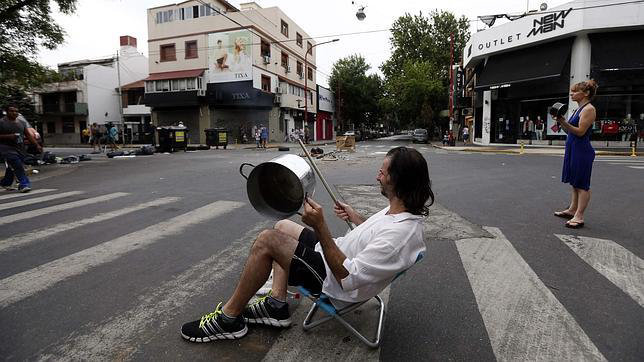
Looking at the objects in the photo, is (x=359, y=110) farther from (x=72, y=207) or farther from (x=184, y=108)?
(x=72, y=207)

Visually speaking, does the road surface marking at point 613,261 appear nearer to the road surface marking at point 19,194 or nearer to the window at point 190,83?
the road surface marking at point 19,194

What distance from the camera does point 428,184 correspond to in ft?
7.00

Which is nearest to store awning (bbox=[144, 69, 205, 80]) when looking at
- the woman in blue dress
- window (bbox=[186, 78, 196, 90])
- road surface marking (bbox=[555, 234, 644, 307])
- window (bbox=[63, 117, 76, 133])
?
window (bbox=[186, 78, 196, 90])

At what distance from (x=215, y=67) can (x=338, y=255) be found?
3526 centimetres

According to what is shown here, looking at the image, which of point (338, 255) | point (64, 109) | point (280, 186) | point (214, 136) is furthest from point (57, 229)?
point (64, 109)

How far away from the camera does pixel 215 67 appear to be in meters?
34.5

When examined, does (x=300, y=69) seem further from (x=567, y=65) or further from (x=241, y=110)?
(x=567, y=65)

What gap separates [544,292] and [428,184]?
5.39ft

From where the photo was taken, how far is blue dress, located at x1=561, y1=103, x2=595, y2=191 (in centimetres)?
479

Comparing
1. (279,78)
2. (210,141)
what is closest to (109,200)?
(210,141)

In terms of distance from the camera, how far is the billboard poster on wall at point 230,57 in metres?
33.2

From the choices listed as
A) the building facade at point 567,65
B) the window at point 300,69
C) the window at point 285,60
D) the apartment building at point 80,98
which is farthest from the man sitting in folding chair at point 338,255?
the apartment building at point 80,98

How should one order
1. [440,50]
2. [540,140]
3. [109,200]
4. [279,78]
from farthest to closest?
1. [440,50]
2. [279,78]
3. [540,140]
4. [109,200]

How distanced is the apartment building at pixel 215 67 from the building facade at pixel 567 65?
16970 millimetres
